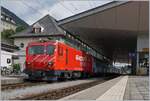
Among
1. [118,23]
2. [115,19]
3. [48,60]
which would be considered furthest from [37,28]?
[48,60]

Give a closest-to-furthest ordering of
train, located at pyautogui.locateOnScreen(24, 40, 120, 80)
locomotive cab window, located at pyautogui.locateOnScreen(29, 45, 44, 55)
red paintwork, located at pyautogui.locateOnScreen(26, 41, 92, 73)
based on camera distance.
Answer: train, located at pyautogui.locateOnScreen(24, 40, 120, 80)
red paintwork, located at pyautogui.locateOnScreen(26, 41, 92, 73)
locomotive cab window, located at pyautogui.locateOnScreen(29, 45, 44, 55)

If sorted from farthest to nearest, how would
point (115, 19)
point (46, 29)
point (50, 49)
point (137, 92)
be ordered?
point (46, 29), point (115, 19), point (50, 49), point (137, 92)

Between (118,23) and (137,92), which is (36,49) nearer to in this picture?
(137,92)

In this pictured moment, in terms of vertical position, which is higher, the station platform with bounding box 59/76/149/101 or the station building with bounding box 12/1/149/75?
the station building with bounding box 12/1/149/75

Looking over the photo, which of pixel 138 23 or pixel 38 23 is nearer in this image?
pixel 138 23

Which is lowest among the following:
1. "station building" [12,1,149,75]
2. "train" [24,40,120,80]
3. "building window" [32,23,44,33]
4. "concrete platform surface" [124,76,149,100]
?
"concrete platform surface" [124,76,149,100]

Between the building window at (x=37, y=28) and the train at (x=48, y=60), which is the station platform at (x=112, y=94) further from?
the building window at (x=37, y=28)

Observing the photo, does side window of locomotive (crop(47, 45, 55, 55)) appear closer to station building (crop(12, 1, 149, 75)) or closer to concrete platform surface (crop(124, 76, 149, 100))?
concrete platform surface (crop(124, 76, 149, 100))

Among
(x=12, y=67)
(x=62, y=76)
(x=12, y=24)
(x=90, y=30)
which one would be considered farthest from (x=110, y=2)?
(x=12, y=24)

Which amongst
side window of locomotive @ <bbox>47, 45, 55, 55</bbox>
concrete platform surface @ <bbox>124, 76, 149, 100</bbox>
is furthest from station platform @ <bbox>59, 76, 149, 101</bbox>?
side window of locomotive @ <bbox>47, 45, 55, 55</bbox>

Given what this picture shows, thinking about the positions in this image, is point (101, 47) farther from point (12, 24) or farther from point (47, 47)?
point (12, 24)

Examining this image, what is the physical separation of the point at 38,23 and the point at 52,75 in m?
49.8

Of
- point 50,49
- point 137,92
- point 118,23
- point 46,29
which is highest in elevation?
point 46,29

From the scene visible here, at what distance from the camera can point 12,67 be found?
4634 centimetres
